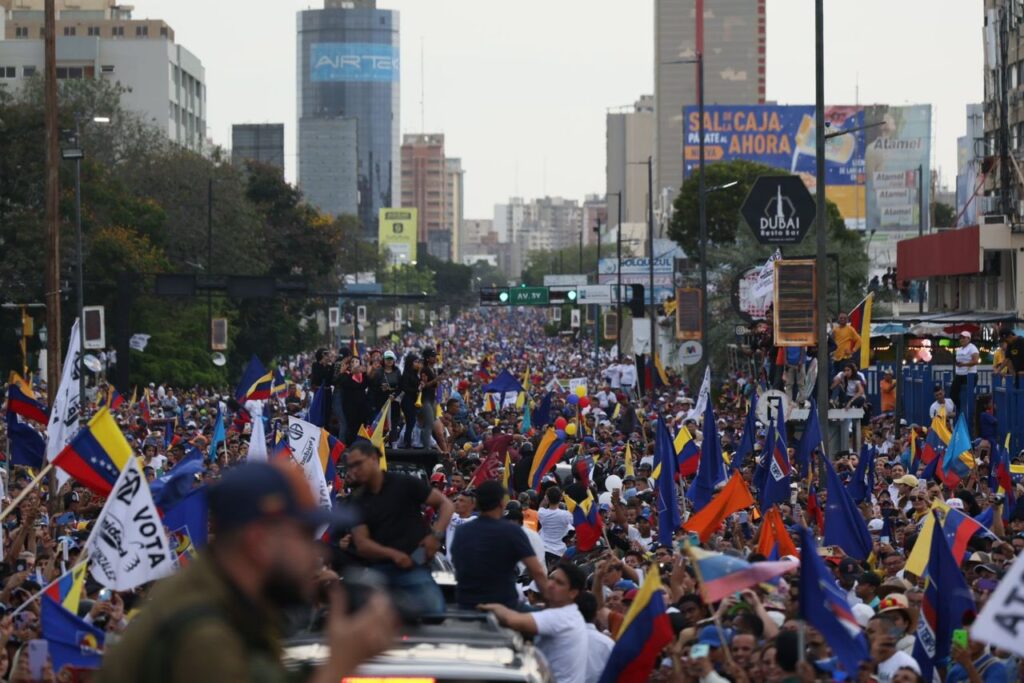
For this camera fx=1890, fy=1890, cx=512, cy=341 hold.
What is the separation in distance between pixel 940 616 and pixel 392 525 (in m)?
3.02

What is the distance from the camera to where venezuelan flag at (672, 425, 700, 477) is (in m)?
22.0

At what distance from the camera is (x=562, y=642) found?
8.56m

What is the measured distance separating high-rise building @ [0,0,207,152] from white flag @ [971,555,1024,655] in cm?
10143

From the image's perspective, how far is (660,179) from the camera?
199m

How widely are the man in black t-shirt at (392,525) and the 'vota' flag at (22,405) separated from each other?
41.4 feet

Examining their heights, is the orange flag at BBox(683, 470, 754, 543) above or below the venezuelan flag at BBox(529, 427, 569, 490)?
above

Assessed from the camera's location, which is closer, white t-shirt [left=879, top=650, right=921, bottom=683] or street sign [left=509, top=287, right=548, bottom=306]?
white t-shirt [left=879, top=650, right=921, bottom=683]

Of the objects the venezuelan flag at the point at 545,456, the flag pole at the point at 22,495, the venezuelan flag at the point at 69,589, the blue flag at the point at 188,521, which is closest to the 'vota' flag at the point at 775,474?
the venezuelan flag at the point at 545,456

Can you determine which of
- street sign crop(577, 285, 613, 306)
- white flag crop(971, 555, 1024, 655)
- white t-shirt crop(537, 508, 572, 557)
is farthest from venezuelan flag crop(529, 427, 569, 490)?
street sign crop(577, 285, 613, 306)

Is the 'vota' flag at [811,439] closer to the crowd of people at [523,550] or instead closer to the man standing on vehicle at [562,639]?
the crowd of people at [523,550]

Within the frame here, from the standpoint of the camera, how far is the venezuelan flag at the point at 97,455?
12867 mm

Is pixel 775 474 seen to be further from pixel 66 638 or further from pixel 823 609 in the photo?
pixel 823 609

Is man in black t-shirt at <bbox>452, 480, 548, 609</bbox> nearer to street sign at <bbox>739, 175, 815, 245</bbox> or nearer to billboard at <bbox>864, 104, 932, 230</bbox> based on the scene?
street sign at <bbox>739, 175, 815, 245</bbox>

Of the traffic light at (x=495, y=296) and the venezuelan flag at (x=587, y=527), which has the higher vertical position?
the traffic light at (x=495, y=296)
